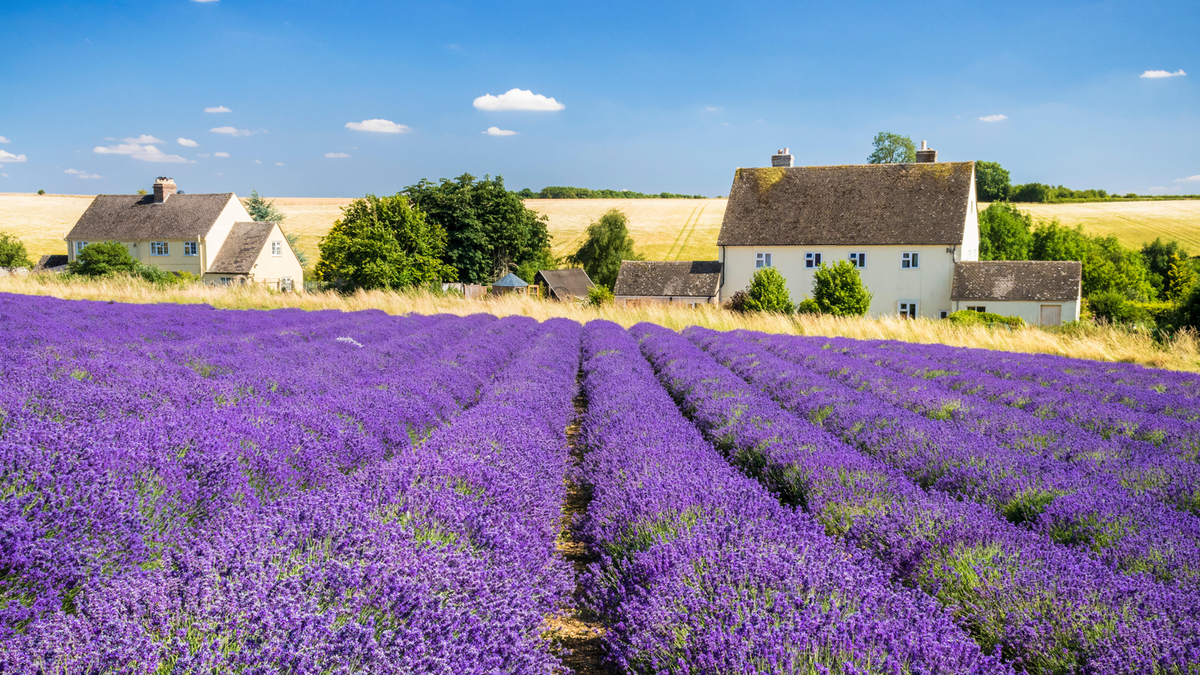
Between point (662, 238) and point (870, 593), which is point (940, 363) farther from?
point (662, 238)

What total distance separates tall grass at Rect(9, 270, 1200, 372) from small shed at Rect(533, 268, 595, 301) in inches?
595

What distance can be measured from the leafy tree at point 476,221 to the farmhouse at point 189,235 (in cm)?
1057

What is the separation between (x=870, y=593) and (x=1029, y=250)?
52.8 metres

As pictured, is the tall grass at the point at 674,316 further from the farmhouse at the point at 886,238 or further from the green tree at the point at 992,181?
the green tree at the point at 992,181

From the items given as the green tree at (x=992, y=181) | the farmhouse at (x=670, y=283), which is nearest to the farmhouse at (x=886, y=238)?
the farmhouse at (x=670, y=283)

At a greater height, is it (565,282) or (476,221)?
(476,221)

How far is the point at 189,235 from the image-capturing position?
132 ft

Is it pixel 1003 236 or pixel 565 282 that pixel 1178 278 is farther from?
pixel 565 282

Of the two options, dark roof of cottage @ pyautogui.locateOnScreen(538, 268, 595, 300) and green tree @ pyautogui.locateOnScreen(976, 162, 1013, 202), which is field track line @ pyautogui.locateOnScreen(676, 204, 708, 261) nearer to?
dark roof of cottage @ pyautogui.locateOnScreen(538, 268, 595, 300)

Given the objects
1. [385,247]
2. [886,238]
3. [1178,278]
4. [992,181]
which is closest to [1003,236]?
[1178,278]

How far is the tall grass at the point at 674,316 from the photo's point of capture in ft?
54.5

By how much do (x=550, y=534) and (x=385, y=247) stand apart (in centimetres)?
2837

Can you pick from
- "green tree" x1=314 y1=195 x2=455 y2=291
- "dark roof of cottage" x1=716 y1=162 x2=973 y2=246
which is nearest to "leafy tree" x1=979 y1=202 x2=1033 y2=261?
"dark roof of cottage" x1=716 y1=162 x2=973 y2=246

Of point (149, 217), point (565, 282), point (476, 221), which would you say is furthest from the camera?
point (565, 282)
